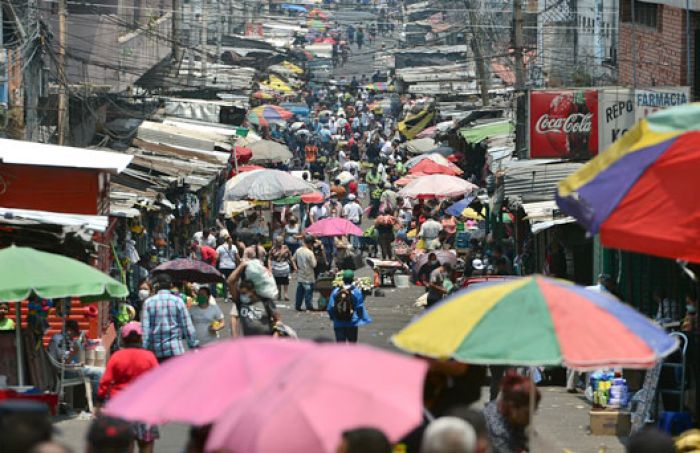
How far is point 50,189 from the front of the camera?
20.5m

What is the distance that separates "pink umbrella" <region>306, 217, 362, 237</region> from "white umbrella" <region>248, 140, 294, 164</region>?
1304 cm

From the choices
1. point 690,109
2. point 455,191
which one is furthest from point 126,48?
point 690,109

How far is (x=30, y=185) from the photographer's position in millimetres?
20188

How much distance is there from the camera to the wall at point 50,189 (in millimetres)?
20078

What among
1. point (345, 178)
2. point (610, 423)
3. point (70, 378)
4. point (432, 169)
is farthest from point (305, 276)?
point (345, 178)

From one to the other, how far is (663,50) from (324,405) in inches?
831

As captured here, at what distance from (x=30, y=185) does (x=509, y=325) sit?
1283cm

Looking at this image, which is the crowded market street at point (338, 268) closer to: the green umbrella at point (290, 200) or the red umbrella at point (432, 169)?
the red umbrella at point (432, 169)

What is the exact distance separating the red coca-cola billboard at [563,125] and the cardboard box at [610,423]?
34.5 feet

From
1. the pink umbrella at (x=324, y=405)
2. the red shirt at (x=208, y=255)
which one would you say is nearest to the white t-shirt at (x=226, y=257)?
the red shirt at (x=208, y=255)

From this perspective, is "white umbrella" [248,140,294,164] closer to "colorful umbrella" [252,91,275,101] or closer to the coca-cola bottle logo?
"colorful umbrella" [252,91,275,101]

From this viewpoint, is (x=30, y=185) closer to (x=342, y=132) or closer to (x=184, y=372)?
(x=184, y=372)

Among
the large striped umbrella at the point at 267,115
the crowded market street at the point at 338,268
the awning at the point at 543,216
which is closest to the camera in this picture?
the crowded market street at the point at 338,268

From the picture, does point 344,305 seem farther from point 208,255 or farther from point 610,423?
point 208,255
